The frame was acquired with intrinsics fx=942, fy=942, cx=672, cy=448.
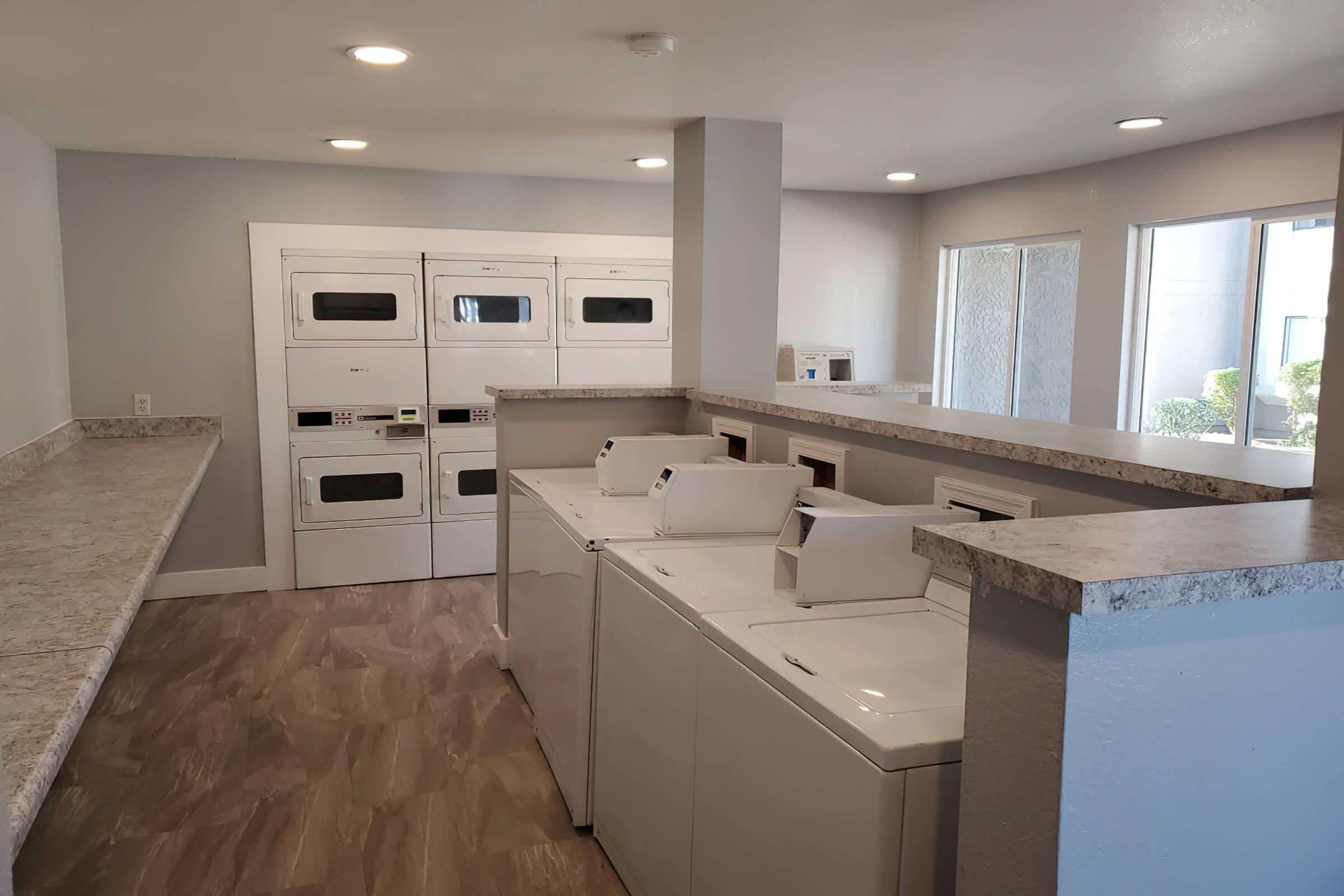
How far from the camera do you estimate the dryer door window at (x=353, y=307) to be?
4.94 m

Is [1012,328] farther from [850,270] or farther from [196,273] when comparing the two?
[196,273]

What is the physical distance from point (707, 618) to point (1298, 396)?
11.1 feet

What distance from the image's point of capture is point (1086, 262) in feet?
16.0

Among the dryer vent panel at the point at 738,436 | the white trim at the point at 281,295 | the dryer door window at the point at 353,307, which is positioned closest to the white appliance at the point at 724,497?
the dryer vent panel at the point at 738,436

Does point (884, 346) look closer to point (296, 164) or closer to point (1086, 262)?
point (1086, 262)

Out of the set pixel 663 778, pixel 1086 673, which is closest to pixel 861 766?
pixel 1086 673

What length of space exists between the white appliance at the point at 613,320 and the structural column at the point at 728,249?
1.48 m

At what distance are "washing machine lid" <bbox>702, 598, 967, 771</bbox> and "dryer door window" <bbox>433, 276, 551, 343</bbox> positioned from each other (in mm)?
3697

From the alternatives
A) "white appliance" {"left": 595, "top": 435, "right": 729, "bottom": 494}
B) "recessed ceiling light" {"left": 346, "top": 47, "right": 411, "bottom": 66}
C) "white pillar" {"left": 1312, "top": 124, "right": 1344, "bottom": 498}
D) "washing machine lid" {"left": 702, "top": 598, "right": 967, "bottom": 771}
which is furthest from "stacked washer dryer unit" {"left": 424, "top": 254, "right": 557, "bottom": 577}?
"white pillar" {"left": 1312, "top": 124, "right": 1344, "bottom": 498}

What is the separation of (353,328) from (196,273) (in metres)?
0.81

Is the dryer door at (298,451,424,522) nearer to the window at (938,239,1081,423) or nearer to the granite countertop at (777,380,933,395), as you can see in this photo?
the granite countertop at (777,380,933,395)

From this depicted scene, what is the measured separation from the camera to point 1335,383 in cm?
133

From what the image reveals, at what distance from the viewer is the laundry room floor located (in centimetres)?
244

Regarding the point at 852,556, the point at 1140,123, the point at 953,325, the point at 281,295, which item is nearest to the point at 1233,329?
the point at 1140,123
